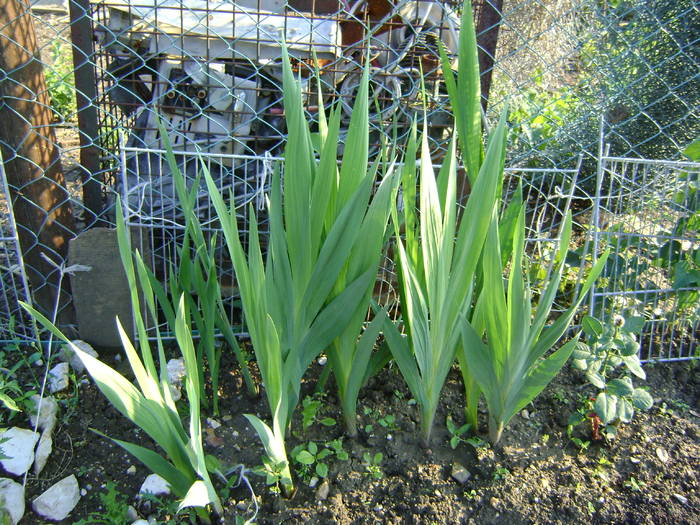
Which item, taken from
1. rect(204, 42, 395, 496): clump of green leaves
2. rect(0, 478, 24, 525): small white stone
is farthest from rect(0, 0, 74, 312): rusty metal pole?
rect(204, 42, 395, 496): clump of green leaves

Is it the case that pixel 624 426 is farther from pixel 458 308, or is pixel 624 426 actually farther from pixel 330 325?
pixel 330 325

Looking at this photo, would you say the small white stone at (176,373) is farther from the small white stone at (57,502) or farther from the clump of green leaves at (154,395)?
the clump of green leaves at (154,395)

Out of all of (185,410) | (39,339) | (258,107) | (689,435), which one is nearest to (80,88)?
(258,107)

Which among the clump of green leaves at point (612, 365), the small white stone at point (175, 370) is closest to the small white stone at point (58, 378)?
the small white stone at point (175, 370)

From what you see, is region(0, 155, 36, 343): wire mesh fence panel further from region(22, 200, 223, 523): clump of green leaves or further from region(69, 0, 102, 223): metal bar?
region(22, 200, 223, 523): clump of green leaves

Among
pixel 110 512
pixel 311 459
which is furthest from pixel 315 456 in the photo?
pixel 110 512

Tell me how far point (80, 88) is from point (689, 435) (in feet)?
6.75

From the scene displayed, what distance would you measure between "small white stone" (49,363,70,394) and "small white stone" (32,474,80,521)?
0.36 m

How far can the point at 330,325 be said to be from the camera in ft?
4.88

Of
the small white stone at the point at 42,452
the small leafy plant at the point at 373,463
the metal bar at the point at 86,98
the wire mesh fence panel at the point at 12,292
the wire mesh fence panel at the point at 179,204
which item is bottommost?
the small white stone at the point at 42,452

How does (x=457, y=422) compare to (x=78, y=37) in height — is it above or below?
below

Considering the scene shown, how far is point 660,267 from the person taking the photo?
6.95 feet

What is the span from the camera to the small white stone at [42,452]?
1.60 meters

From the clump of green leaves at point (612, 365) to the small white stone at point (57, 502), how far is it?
1.28 meters
